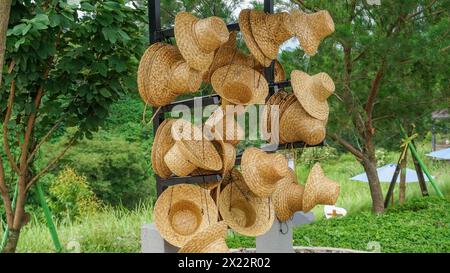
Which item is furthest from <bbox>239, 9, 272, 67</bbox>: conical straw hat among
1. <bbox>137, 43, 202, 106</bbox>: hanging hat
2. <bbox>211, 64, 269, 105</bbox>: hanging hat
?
<bbox>137, 43, 202, 106</bbox>: hanging hat

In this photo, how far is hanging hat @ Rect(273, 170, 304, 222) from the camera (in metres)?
3.35

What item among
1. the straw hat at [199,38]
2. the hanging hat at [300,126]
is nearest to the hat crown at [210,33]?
the straw hat at [199,38]

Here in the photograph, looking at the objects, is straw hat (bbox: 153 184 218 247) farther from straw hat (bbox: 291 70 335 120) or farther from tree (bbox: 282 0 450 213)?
tree (bbox: 282 0 450 213)

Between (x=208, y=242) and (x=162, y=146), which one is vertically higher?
(x=162, y=146)

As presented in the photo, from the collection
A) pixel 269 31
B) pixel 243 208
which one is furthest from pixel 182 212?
pixel 269 31

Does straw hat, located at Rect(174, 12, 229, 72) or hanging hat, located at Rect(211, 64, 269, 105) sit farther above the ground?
straw hat, located at Rect(174, 12, 229, 72)

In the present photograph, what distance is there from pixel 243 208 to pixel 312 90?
629mm

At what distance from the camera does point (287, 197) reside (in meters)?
3.37

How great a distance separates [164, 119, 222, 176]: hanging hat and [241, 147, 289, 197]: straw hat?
4.7 inches

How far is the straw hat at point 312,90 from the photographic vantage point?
10.7 ft

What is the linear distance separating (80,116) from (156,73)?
1593 mm

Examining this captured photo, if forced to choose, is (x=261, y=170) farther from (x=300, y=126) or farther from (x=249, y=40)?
(x=249, y=40)

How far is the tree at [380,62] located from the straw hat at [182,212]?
220 centimetres

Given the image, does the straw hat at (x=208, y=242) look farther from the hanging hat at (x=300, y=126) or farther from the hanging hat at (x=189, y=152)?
the hanging hat at (x=300, y=126)
